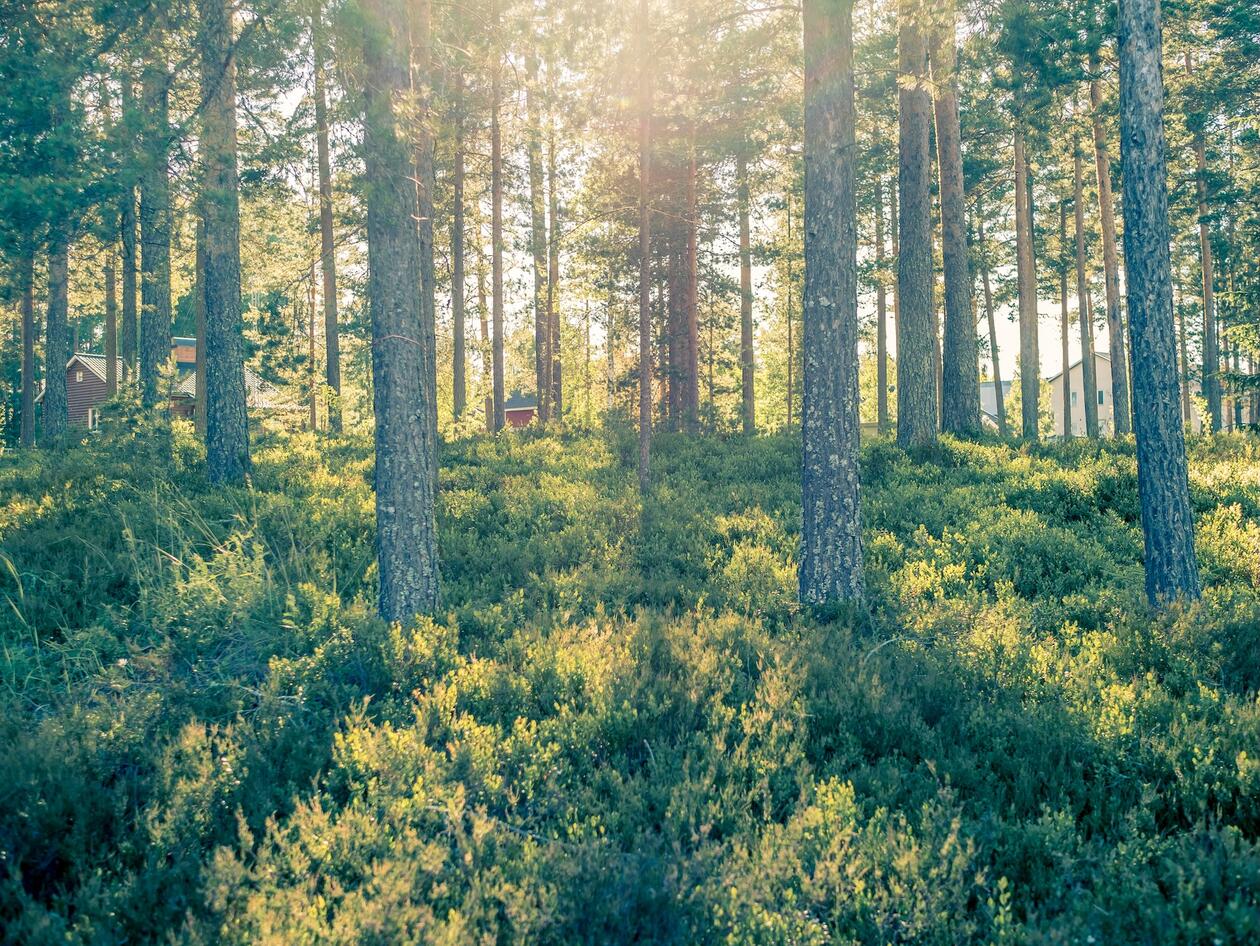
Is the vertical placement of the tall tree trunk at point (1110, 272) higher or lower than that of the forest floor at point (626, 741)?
higher

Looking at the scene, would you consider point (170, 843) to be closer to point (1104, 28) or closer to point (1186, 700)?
point (1186, 700)

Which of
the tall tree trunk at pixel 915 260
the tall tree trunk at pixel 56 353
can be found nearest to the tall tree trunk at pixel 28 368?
the tall tree trunk at pixel 56 353

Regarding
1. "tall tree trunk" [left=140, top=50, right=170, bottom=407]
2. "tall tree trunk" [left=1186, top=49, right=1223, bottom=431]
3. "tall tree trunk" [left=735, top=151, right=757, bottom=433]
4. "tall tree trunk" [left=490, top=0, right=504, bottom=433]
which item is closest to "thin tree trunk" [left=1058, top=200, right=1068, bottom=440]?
"tall tree trunk" [left=1186, top=49, right=1223, bottom=431]

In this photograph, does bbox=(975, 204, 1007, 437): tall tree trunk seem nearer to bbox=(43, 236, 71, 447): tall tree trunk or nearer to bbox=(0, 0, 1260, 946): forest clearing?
bbox=(0, 0, 1260, 946): forest clearing

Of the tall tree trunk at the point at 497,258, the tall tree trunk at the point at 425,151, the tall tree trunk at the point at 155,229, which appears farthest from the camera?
the tall tree trunk at the point at 497,258

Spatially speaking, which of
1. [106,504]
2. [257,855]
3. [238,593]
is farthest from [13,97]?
[257,855]

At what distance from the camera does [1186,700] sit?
5.25 meters

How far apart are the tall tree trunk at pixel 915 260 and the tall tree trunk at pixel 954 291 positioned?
1422mm

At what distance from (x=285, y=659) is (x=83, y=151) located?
21.7 ft

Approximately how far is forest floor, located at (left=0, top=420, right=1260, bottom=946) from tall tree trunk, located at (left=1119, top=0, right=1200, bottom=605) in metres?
0.70

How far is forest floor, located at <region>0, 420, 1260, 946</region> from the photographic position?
3621 mm

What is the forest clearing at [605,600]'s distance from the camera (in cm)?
381

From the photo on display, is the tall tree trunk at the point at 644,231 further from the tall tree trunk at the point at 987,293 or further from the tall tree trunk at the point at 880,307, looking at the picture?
the tall tree trunk at the point at 987,293

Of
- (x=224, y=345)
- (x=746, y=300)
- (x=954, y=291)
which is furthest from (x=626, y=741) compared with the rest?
(x=746, y=300)
